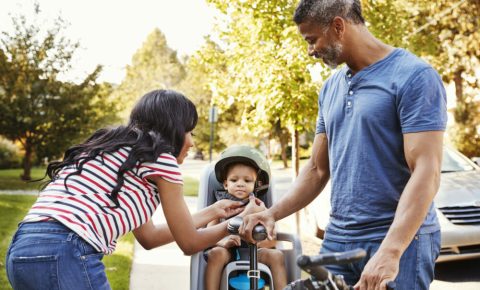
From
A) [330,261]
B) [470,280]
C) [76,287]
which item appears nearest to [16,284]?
[76,287]

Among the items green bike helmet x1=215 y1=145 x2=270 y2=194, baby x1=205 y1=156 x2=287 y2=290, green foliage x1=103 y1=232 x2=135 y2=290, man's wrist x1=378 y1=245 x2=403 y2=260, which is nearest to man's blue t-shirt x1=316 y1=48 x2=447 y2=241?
man's wrist x1=378 y1=245 x2=403 y2=260

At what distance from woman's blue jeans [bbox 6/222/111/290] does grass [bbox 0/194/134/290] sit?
12.6ft

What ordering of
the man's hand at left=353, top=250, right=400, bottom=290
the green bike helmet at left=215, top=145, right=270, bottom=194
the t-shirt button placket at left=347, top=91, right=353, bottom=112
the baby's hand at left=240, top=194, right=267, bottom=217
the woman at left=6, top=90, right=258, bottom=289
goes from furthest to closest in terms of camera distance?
the green bike helmet at left=215, top=145, right=270, bottom=194
the baby's hand at left=240, top=194, right=267, bottom=217
the t-shirt button placket at left=347, top=91, right=353, bottom=112
the woman at left=6, top=90, right=258, bottom=289
the man's hand at left=353, top=250, right=400, bottom=290

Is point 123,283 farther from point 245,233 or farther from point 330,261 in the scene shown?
point 330,261

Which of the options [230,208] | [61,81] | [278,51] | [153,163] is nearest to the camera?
[153,163]

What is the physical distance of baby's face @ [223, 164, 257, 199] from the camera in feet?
15.6

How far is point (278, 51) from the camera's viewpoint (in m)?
7.76

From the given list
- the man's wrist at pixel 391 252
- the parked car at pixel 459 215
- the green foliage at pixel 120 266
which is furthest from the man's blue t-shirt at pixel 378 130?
the parked car at pixel 459 215

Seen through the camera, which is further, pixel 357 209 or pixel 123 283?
pixel 123 283

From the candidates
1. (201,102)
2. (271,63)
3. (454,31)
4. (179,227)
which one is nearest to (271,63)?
(271,63)

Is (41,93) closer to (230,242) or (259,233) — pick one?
(230,242)

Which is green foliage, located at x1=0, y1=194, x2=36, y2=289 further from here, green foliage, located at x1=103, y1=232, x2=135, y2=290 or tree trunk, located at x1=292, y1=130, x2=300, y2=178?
tree trunk, located at x1=292, y1=130, x2=300, y2=178

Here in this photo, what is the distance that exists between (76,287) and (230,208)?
1.35m

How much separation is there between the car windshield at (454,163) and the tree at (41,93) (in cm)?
1208
